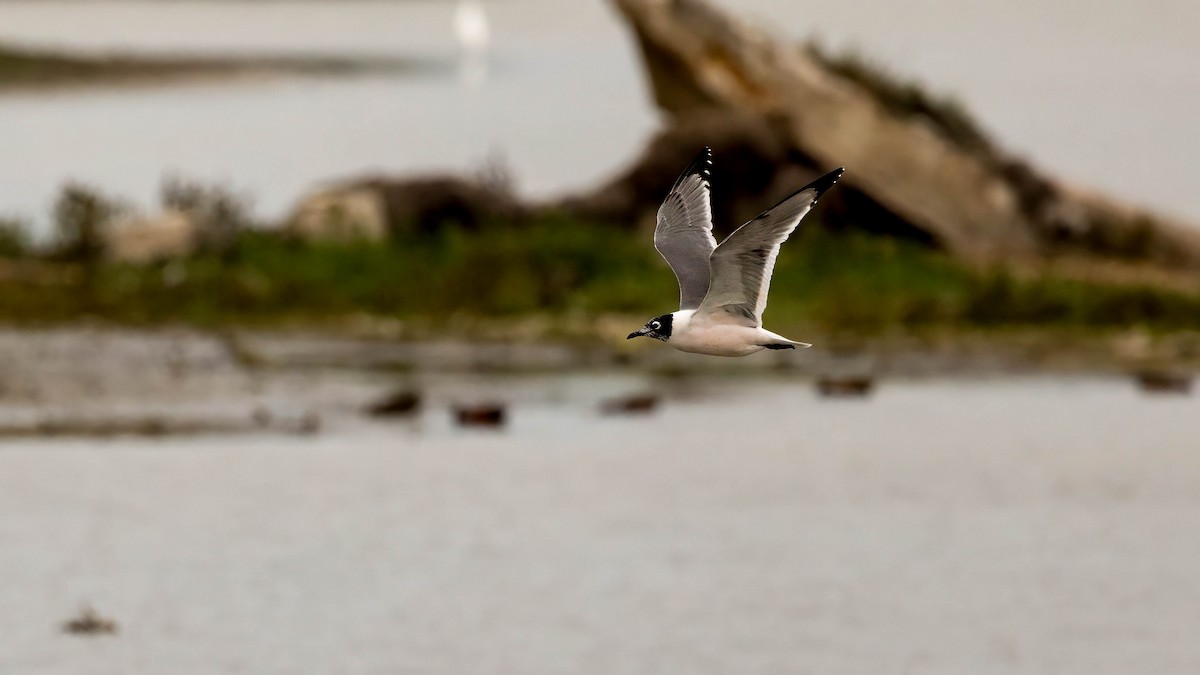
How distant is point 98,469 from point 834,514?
807cm

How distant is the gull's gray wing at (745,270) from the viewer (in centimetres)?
1314

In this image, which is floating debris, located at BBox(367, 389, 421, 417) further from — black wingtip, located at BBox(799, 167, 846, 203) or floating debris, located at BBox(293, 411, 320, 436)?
black wingtip, located at BBox(799, 167, 846, 203)

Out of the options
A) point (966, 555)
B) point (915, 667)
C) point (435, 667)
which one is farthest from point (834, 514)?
point (435, 667)

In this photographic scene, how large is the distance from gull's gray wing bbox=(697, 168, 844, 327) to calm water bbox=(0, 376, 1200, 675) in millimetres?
6629

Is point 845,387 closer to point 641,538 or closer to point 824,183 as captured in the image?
point 641,538

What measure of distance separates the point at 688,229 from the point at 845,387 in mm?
15338

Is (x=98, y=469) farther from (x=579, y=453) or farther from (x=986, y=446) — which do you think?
(x=986, y=446)

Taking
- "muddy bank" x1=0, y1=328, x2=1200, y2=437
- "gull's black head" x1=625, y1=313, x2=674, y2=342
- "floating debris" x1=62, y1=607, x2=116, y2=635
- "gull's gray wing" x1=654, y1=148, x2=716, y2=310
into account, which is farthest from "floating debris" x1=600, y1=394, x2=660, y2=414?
"gull's black head" x1=625, y1=313, x2=674, y2=342

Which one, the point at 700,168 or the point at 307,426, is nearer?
the point at 700,168

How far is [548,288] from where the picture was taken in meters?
35.0

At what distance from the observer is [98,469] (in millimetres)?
26359

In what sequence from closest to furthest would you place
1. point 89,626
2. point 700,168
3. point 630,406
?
point 700,168, point 89,626, point 630,406

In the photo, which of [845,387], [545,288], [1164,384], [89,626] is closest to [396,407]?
[845,387]

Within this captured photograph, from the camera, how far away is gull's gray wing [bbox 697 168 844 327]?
1314 cm
